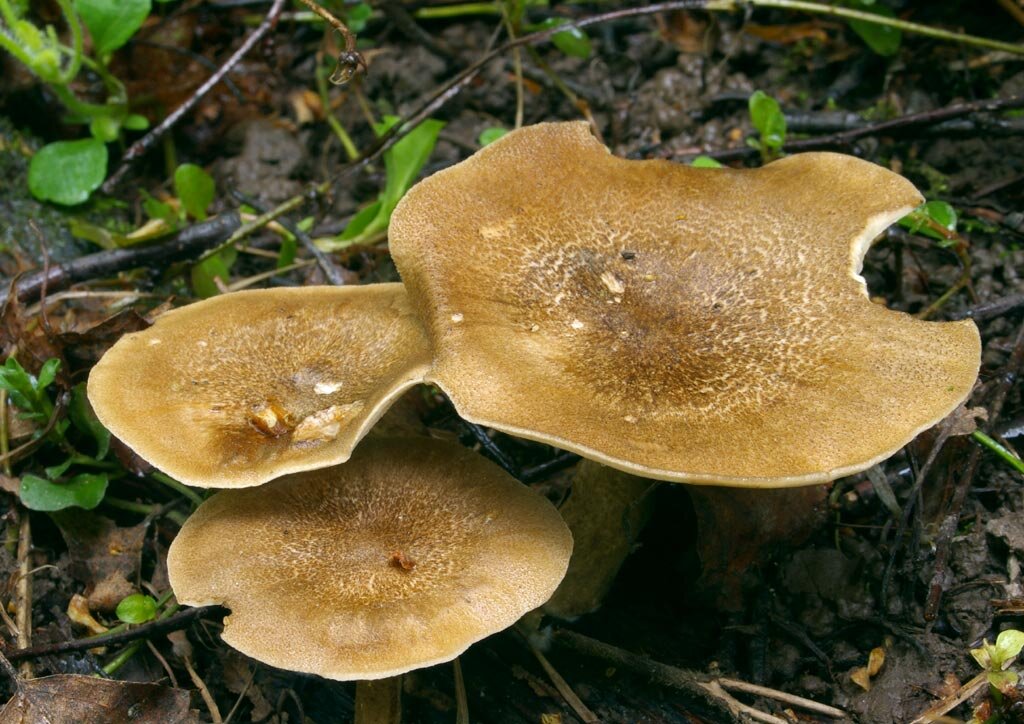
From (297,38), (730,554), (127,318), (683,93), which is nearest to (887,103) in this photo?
(683,93)

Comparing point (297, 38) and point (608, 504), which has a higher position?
point (297, 38)

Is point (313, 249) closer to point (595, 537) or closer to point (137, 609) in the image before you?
point (137, 609)

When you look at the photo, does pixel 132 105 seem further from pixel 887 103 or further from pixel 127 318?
pixel 887 103

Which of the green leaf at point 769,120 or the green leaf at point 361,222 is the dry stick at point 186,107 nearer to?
the green leaf at point 361,222

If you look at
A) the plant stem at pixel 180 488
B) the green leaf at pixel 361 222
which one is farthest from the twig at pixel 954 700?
the green leaf at pixel 361 222

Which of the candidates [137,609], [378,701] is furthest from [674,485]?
[137,609]

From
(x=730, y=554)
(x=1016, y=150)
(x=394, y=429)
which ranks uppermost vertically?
(x=1016, y=150)
